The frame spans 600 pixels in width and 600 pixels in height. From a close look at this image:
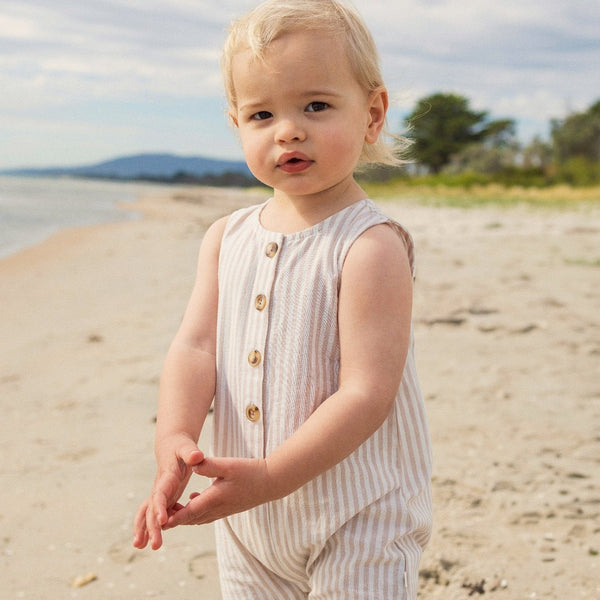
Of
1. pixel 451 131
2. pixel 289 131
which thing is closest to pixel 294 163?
pixel 289 131

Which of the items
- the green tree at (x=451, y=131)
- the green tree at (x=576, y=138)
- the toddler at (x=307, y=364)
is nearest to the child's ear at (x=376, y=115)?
the toddler at (x=307, y=364)

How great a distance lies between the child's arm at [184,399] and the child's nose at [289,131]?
35cm

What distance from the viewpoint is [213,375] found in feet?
4.97

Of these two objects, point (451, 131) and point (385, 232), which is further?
point (451, 131)

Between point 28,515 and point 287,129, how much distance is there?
6.65 ft

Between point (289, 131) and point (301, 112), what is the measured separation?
5 centimetres

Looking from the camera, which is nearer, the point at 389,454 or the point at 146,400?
the point at 389,454

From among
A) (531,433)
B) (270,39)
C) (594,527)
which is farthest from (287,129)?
(531,433)

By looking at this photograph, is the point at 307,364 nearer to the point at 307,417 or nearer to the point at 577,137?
the point at 307,417

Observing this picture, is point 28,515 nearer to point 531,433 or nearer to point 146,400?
point 146,400

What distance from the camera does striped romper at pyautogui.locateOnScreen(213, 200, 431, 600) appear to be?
137 cm

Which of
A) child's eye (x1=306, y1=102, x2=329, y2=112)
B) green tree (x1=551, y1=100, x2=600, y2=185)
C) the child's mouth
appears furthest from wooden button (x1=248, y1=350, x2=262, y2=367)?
green tree (x1=551, y1=100, x2=600, y2=185)

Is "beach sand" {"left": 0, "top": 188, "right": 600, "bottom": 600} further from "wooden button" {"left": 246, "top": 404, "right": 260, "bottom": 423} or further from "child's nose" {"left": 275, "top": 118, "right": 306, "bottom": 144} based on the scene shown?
"child's nose" {"left": 275, "top": 118, "right": 306, "bottom": 144}

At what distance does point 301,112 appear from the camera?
1.33 meters
